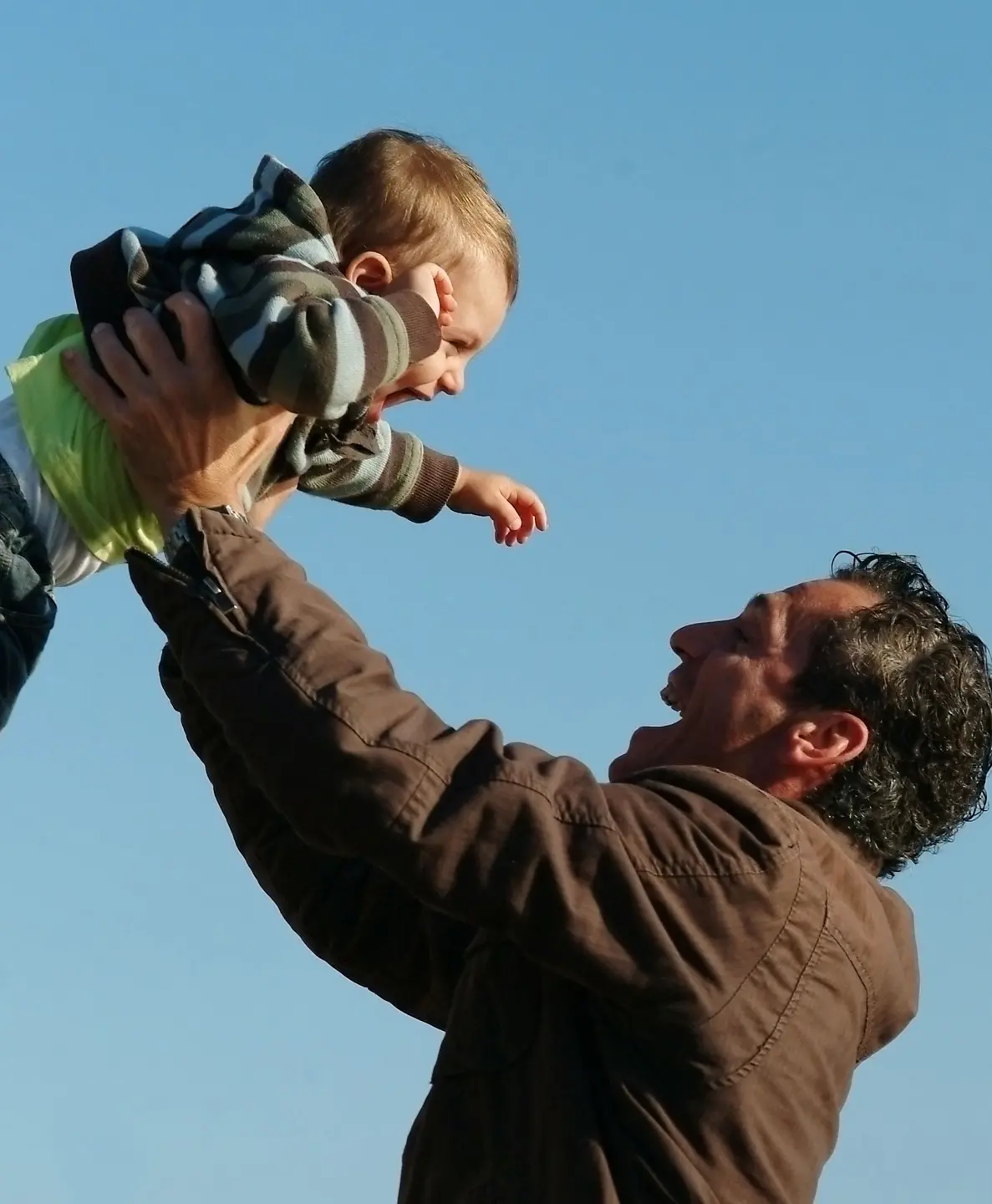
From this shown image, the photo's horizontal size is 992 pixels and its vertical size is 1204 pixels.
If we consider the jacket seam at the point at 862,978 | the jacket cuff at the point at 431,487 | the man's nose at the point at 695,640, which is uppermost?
the jacket cuff at the point at 431,487

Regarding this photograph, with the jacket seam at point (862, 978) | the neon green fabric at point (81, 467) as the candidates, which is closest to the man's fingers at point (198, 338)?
the neon green fabric at point (81, 467)

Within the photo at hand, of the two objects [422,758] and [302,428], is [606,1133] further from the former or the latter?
[302,428]

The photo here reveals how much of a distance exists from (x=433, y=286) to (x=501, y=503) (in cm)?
94

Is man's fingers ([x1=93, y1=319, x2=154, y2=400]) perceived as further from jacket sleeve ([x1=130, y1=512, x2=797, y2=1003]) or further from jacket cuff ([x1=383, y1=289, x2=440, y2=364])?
jacket cuff ([x1=383, y1=289, x2=440, y2=364])

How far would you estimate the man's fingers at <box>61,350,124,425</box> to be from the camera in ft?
13.4

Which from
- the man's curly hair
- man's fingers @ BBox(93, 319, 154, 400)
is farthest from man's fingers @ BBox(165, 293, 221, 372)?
the man's curly hair

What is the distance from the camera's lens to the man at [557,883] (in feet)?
11.9

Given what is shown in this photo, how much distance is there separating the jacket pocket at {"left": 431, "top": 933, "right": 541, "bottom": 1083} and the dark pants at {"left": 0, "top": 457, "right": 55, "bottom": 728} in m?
1.21

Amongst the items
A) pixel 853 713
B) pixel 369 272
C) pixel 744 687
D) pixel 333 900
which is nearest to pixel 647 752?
pixel 744 687

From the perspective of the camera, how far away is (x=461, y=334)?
16.6 ft

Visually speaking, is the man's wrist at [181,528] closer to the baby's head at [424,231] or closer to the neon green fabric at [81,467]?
the neon green fabric at [81,467]

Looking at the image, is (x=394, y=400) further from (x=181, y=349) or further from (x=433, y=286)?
(x=181, y=349)

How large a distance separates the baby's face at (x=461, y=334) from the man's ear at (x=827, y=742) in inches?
54.0

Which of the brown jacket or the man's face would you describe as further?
the man's face
